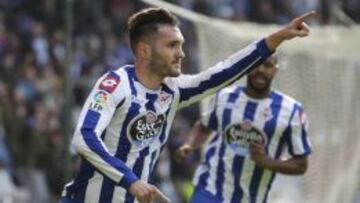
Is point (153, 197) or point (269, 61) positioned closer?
point (153, 197)

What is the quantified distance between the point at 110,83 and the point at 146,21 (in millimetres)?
412

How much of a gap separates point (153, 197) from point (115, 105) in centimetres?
75

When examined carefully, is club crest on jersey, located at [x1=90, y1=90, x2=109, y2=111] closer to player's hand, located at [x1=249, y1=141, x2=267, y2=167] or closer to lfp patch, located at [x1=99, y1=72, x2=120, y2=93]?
lfp patch, located at [x1=99, y1=72, x2=120, y2=93]

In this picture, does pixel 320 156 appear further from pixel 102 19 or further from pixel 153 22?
pixel 102 19

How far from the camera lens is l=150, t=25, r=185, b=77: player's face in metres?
7.61

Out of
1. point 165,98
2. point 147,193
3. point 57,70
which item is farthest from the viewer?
point 57,70

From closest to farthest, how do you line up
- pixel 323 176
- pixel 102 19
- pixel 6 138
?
pixel 323 176
pixel 6 138
pixel 102 19

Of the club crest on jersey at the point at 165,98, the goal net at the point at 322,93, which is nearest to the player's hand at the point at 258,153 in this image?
the club crest on jersey at the point at 165,98

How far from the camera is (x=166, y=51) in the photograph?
7.63 m

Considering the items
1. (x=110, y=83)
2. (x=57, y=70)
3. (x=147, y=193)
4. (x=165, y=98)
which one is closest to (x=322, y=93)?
(x=165, y=98)

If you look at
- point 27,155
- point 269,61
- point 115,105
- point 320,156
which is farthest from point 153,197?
point 27,155

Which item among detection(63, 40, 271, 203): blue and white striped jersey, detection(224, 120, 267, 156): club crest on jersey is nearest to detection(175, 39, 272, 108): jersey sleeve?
detection(63, 40, 271, 203): blue and white striped jersey

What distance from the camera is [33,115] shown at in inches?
648

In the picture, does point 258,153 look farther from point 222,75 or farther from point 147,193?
point 147,193
